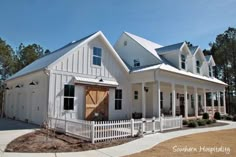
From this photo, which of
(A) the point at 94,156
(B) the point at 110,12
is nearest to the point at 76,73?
(B) the point at 110,12

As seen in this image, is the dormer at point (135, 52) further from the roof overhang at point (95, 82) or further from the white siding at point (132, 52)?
the roof overhang at point (95, 82)

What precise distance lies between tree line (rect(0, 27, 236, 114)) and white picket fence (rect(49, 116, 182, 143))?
74.7 ft

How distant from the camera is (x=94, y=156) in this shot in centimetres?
719

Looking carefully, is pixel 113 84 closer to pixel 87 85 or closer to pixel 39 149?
pixel 87 85

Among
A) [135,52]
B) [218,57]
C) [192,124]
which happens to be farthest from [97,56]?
[218,57]

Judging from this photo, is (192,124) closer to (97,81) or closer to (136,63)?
(97,81)

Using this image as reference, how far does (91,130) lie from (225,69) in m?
37.4

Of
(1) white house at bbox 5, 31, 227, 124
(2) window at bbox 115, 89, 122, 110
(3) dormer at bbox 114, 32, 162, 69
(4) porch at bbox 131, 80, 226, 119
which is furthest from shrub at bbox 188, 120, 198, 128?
(3) dormer at bbox 114, 32, 162, 69

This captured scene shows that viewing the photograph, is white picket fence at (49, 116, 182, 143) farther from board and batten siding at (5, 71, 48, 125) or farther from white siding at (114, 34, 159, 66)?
white siding at (114, 34, 159, 66)

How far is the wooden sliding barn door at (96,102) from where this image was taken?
14.8m

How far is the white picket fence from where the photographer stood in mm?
9461

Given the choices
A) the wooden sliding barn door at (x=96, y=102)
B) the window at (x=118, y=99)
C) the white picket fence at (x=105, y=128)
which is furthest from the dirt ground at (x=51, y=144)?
the window at (x=118, y=99)

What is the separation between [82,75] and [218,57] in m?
32.4

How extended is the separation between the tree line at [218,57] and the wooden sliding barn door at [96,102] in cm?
2079
